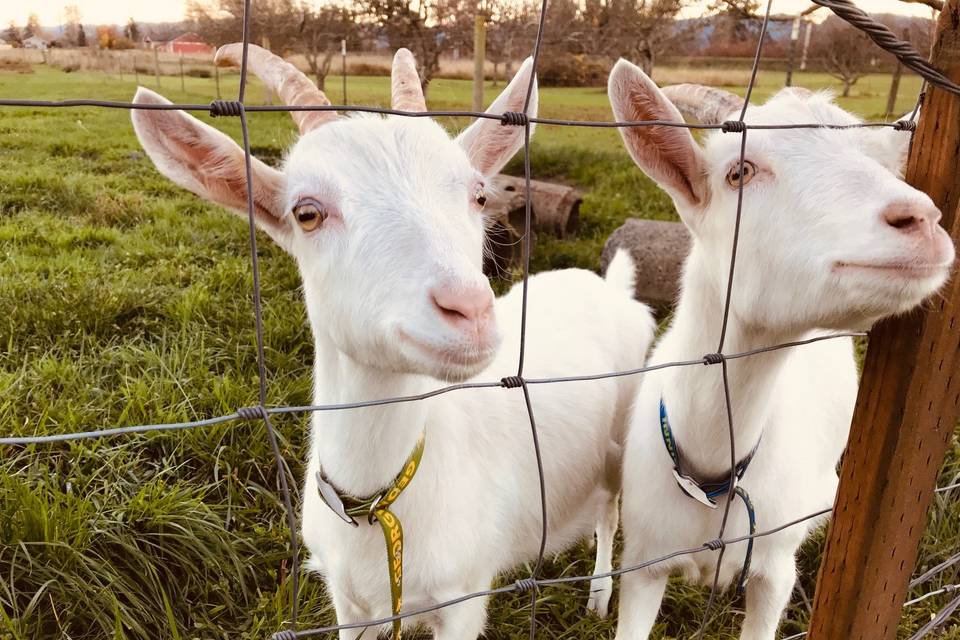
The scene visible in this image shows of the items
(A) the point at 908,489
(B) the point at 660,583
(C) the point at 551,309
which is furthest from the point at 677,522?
(C) the point at 551,309

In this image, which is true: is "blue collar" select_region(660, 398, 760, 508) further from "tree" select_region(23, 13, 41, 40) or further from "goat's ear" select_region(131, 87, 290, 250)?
"tree" select_region(23, 13, 41, 40)

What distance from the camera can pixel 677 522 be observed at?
1.89 meters

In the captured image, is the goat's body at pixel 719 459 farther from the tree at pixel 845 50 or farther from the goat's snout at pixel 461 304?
the tree at pixel 845 50

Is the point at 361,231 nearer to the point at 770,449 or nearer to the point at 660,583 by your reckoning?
the point at 770,449

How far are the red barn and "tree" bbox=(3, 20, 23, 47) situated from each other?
4.32 feet

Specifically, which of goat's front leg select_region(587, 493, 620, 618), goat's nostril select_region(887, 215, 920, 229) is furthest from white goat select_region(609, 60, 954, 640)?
goat's front leg select_region(587, 493, 620, 618)

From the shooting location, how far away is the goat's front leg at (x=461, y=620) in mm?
1839

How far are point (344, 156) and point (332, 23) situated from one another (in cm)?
637

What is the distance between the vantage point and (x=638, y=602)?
2.05 metres

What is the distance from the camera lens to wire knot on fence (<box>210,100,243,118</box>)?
42.2 inches

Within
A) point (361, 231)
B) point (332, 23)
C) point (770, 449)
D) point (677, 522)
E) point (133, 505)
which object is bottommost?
point (133, 505)

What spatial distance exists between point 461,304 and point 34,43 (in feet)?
10.2

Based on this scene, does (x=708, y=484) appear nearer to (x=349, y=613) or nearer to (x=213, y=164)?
(x=349, y=613)

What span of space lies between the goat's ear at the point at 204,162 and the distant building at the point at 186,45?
10.6ft
